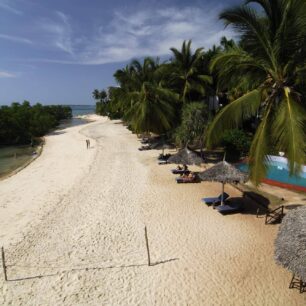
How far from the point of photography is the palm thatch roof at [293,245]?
5793mm

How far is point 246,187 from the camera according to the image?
46.1 ft

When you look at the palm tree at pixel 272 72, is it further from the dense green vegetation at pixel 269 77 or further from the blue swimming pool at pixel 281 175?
the blue swimming pool at pixel 281 175

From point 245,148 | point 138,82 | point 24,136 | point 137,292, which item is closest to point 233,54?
point 137,292

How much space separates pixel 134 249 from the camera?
8.95 metres

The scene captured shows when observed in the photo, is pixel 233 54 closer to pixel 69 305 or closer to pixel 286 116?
pixel 286 116

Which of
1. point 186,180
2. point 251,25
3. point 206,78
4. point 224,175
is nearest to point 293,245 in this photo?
point 224,175

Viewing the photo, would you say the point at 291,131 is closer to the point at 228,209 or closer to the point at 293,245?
the point at 293,245

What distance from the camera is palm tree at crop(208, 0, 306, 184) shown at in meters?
6.83

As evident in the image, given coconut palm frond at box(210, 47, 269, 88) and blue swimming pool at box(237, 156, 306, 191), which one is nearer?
coconut palm frond at box(210, 47, 269, 88)

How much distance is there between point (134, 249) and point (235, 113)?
5.45 m

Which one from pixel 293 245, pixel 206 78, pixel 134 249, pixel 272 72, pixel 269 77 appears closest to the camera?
pixel 293 245

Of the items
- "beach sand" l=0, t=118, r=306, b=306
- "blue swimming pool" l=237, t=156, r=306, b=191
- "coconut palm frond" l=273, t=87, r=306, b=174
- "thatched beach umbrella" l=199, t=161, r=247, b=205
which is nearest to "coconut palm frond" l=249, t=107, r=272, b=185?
"coconut palm frond" l=273, t=87, r=306, b=174

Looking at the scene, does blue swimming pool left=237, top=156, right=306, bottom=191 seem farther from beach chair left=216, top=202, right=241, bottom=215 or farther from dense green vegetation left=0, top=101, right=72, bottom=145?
dense green vegetation left=0, top=101, right=72, bottom=145

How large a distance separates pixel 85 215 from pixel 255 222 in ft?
23.2
